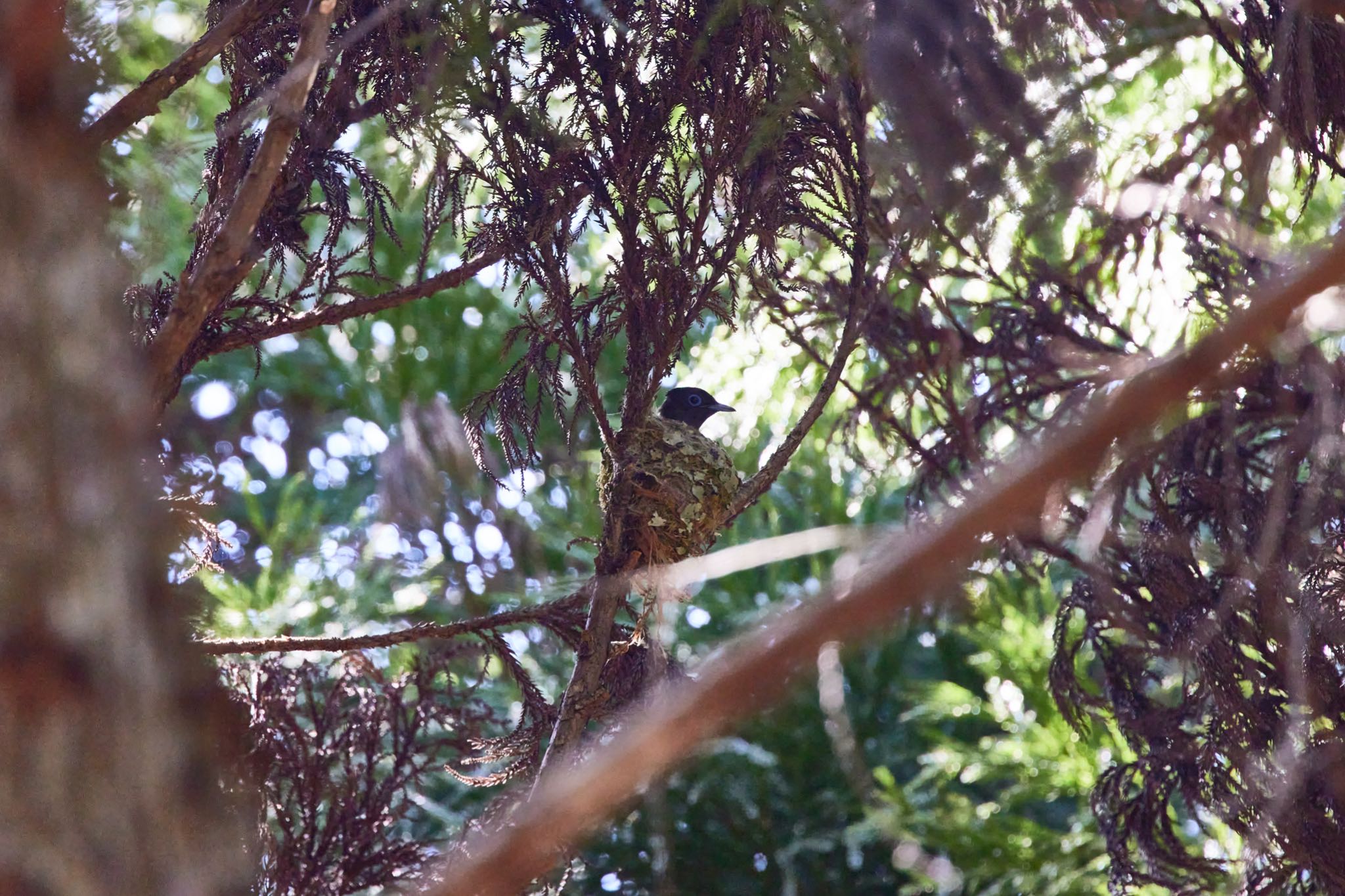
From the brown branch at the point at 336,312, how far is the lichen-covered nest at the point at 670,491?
0.70 m

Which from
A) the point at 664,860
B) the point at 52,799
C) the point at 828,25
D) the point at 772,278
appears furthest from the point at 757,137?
the point at 52,799

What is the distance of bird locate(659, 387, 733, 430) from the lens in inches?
239

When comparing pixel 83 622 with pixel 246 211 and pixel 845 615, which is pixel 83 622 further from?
pixel 246 211

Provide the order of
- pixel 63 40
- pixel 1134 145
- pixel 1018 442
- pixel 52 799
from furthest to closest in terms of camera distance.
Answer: pixel 1134 145, pixel 1018 442, pixel 63 40, pixel 52 799

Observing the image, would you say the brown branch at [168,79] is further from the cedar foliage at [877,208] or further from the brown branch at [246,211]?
the brown branch at [246,211]

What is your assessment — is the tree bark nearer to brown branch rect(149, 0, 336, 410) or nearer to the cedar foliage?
brown branch rect(149, 0, 336, 410)

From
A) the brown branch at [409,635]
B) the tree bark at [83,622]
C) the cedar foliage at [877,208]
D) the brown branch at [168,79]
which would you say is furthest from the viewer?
the brown branch at [409,635]

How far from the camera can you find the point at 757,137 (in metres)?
3.18

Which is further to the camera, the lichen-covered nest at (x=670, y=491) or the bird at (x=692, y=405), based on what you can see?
the bird at (x=692, y=405)

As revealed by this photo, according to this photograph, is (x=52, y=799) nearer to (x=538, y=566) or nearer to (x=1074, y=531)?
(x=1074, y=531)

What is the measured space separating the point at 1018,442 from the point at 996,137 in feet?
6.32

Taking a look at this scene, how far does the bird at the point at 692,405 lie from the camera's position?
19.9 ft

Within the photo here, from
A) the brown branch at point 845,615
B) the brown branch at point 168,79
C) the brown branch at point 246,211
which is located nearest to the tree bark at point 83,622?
the brown branch at point 845,615

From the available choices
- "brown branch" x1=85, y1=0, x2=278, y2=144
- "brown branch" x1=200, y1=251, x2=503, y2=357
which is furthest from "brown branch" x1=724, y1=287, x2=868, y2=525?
"brown branch" x1=85, y1=0, x2=278, y2=144
